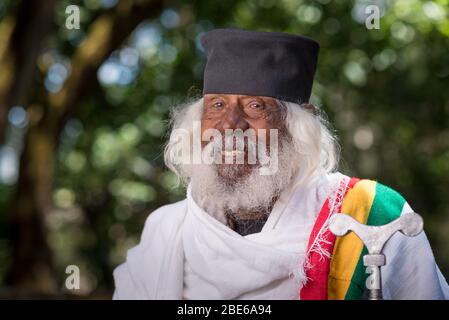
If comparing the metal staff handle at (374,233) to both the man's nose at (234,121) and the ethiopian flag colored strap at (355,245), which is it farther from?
the man's nose at (234,121)

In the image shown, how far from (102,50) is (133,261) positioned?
8.45 feet

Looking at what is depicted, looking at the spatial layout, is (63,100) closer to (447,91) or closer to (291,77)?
(447,91)

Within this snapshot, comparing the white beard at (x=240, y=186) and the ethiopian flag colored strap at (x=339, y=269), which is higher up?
the white beard at (x=240, y=186)

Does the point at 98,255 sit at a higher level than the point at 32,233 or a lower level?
lower

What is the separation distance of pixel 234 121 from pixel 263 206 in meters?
0.26

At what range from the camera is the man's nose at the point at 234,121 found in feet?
6.72

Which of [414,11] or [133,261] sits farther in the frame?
[414,11]

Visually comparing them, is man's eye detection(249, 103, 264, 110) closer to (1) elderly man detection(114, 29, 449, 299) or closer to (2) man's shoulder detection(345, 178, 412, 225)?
(1) elderly man detection(114, 29, 449, 299)

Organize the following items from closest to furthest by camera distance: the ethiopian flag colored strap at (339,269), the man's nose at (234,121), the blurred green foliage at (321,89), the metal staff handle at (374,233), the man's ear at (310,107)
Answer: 1. the metal staff handle at (374,233)
2. the ethiopian flag colored strap at (339,269)
3. the man's nose at (234,121)
4. the man's ear at (310,107)
5. the blurred green foliage at (321,89)

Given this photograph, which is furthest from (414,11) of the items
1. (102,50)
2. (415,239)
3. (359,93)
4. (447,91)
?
(415,239)

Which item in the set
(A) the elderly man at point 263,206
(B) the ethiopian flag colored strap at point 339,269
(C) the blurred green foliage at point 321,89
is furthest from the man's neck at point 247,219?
(C) the blurred green foliage at point 321,89

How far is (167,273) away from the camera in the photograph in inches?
80.4

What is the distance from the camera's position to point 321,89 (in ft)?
14.1

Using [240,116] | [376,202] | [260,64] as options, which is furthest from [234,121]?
[376,202]
